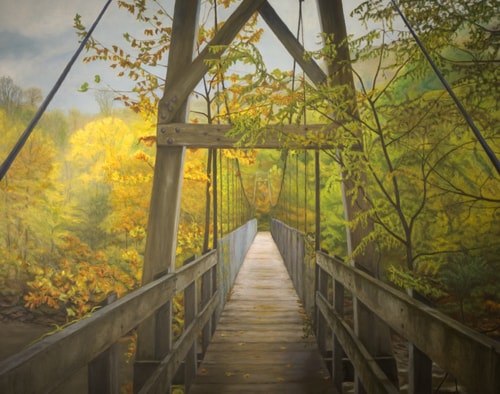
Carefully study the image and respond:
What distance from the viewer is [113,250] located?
915 inches

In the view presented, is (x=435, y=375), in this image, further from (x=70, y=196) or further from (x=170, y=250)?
(x=70, y=196)

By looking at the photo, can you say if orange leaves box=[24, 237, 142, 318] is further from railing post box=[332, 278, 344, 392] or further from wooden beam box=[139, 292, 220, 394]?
railing post box=[332, 278, 344, 392]

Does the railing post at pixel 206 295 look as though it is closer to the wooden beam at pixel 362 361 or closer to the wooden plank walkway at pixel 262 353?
the wooden plank walkway at pixel 262 353

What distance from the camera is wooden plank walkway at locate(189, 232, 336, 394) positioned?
357 cm

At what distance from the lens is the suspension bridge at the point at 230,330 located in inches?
54.0

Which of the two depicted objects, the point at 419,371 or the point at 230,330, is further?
the point at 230,330

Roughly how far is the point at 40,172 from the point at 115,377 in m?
24.8

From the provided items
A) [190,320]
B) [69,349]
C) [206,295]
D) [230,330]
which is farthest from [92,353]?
[230,330]

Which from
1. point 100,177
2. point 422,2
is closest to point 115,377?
point 422,2

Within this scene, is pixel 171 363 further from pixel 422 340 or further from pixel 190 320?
pixel 422 340

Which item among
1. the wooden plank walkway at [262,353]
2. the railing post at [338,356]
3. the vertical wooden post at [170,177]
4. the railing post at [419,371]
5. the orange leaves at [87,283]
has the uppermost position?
the vertical wooden post at [170,177]

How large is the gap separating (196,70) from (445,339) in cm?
322

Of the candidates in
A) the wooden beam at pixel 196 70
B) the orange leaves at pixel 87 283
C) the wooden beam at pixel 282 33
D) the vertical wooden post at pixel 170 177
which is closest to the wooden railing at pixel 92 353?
the vertical wooden post at pixel 170 177

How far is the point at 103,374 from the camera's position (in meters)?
1.69
